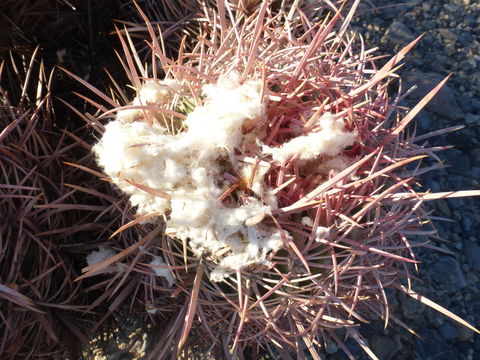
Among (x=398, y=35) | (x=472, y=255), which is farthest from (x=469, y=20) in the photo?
(x=472, y=255)

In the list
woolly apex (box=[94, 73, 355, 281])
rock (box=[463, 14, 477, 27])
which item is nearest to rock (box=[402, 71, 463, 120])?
rock (box=[463, 14, 477, 27])

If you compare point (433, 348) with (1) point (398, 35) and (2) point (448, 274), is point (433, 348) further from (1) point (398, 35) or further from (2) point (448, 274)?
(1) point (398, 35)

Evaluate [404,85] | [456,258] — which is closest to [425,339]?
[456,258]

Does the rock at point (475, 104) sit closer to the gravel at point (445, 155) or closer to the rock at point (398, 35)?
the gravel at point (445, 155)

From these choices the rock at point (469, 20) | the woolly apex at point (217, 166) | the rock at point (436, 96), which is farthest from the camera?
the rock at point (469, 20)

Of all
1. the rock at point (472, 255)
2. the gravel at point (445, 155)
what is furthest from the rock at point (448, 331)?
the rock at point (472, 255)

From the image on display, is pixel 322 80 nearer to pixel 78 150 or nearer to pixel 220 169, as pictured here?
pixel 220 169
